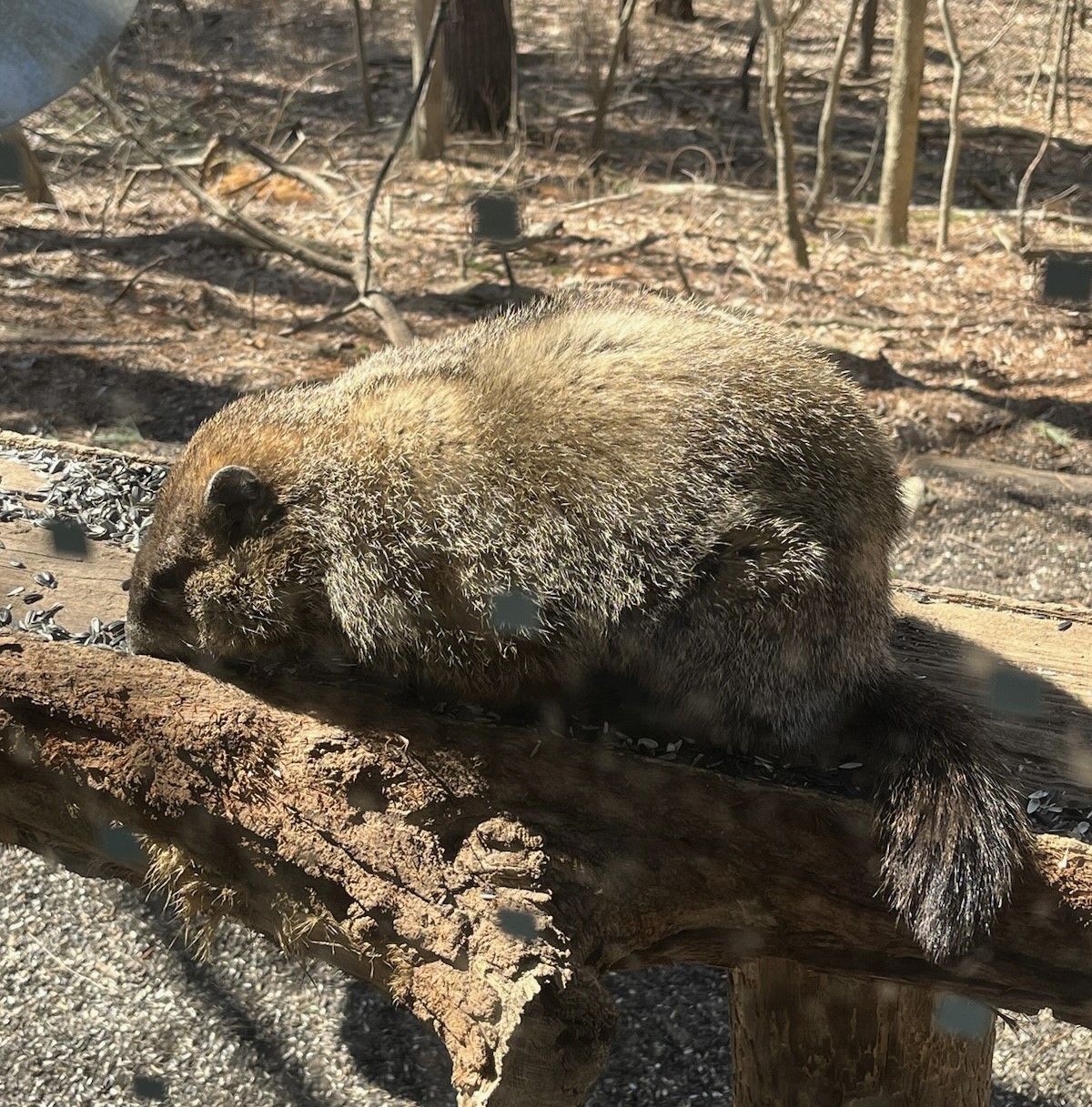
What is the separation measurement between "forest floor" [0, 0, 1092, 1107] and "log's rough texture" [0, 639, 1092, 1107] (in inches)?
69.2

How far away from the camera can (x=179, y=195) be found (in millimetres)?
11031

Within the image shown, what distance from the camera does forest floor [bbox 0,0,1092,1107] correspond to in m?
6.83

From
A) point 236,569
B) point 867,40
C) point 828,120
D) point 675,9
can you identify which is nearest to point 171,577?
point 236,569

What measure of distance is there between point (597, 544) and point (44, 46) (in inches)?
72.2

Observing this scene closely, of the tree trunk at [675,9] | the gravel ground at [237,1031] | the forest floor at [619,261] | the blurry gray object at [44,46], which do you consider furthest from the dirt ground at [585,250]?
the blurry gray object at [44,46]

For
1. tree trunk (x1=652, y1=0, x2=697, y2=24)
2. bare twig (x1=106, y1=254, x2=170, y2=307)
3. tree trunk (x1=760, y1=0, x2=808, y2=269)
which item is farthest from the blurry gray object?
tree trunk (x1=652, y1=0, x2=697, y2=24)

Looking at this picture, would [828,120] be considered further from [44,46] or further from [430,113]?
[44,46]

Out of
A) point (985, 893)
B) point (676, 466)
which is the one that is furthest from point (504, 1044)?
point (676, 466)

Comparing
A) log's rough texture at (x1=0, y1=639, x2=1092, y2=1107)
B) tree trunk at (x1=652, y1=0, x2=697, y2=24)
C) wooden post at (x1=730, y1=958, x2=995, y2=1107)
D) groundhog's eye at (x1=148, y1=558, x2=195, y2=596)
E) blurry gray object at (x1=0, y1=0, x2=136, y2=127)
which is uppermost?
tree trunk at (x1=652, y1=0, x2=697, y2=24)

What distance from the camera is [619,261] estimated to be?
31.7 ft

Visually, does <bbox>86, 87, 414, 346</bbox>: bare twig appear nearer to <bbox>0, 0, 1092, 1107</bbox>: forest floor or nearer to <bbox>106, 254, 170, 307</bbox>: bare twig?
<bbox>0, 0, 1092, 1107</bbox>: forest floor

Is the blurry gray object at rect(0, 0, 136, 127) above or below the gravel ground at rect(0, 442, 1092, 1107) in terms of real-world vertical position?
above

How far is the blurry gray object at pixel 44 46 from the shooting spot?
182cm

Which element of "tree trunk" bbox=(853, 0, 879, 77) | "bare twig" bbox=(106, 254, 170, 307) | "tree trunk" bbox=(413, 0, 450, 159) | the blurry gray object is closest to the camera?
the blurry gray object
